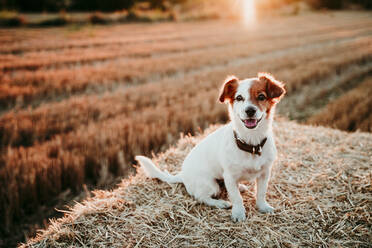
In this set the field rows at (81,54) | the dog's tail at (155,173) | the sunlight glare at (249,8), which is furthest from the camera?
the sunlight glare at (249,8)

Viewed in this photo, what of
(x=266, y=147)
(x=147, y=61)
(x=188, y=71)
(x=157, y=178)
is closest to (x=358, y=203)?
(x=266, y=147)

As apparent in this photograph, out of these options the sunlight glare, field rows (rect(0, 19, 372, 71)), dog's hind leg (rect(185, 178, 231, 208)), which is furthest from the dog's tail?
the sunlight glare

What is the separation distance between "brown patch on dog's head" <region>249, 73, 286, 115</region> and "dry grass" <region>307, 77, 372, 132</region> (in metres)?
3.26

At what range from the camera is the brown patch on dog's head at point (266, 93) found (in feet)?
7.53

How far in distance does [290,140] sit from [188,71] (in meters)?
6.52

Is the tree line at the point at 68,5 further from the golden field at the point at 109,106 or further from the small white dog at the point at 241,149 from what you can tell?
the small white dog at the point at 241,149

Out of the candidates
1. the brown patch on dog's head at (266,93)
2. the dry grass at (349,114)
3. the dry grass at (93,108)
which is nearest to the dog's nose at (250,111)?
the brown patch on dog's head at (266,93)

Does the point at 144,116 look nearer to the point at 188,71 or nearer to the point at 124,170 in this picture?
the point at 124,170

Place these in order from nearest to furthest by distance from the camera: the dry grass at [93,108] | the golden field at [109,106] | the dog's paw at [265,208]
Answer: the dog's paw at [265,208] < the golden field at [109,106] < the dry grass at [93,108]

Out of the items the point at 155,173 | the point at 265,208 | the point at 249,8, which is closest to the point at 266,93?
the point at 265,208

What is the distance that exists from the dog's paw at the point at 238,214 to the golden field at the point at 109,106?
212 cm

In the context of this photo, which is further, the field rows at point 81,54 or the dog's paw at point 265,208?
the field rows at point 81,54

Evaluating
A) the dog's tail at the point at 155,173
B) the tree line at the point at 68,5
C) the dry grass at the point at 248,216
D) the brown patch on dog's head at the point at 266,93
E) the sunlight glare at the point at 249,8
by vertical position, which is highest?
the sunlight glare at the point at 249,8

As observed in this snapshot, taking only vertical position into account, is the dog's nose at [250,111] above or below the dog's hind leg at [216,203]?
above
